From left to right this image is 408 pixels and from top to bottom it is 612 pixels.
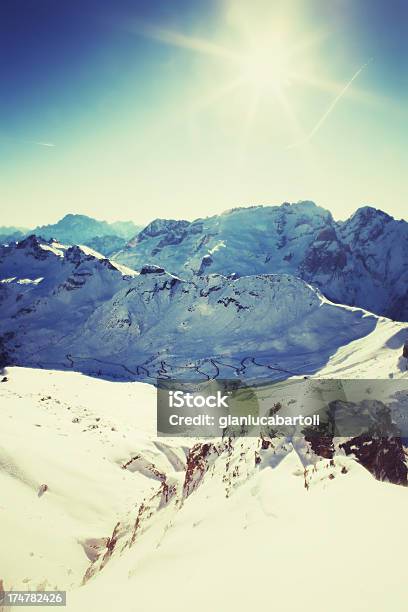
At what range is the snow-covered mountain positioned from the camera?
4724 inches

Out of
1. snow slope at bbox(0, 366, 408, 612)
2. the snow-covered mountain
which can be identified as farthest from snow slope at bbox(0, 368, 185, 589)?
the snow-covered mountain

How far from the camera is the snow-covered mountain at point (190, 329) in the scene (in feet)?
394

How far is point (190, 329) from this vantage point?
144 metres

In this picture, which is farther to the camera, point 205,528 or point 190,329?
point 190,329

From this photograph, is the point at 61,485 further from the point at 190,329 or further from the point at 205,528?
the point at 190,329

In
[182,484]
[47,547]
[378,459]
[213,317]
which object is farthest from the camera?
[213,317]

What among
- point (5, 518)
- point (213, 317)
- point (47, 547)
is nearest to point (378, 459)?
point (47, 547)

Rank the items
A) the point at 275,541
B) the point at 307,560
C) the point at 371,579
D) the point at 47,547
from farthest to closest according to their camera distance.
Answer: the point at 47,547 → the point at 275,541 → the point at 307,560 → the point at 371,579

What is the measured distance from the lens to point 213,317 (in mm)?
145750

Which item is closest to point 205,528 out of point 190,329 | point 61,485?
point 61,485

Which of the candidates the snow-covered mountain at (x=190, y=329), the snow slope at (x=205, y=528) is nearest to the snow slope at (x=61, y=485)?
the snow slope at (x=205, y=528)

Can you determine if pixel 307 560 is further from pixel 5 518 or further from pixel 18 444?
pixel 18 444

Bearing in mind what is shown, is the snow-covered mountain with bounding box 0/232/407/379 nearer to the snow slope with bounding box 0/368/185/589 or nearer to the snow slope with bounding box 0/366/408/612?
the snow slope with bounding box 0/368/185/589

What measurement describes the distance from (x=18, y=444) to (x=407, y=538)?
71.8ft
